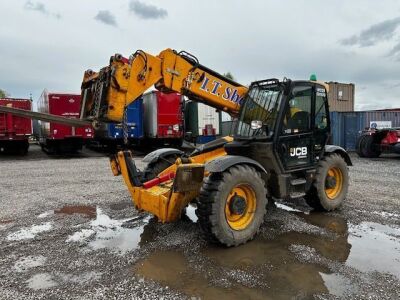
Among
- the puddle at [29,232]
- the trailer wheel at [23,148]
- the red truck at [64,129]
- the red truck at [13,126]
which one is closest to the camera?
the puddle at [29,232]

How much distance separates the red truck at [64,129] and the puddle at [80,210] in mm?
9833

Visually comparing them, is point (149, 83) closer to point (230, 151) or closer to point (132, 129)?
point (230, 151)

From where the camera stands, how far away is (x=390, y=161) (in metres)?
14.3

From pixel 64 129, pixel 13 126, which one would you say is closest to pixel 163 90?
pixel 64 129

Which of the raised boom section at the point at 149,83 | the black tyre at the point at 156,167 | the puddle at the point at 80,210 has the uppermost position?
the raised boom section at the point at 149,83

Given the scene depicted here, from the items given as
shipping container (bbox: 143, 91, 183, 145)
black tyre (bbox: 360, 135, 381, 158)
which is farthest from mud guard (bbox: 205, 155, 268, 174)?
shipping container (bbox: 143, 91, 183, 145)

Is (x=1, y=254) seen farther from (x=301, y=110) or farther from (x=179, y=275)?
(x=301, y=110)

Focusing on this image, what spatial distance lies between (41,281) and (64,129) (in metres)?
13.7

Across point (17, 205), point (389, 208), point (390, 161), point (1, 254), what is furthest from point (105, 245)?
point (390, 161)

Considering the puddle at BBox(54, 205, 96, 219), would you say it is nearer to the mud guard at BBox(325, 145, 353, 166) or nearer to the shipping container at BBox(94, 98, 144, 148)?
the mud guard at BBox(325, 145, 353, 166)

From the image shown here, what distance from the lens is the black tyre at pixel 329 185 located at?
20.7ft

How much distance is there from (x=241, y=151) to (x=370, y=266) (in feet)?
8.09

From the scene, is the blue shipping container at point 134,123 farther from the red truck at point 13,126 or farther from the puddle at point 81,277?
the puddle at point 81,277

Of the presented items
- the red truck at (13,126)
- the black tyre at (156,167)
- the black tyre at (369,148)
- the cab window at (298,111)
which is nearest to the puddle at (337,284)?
the cab window at (298,111)
